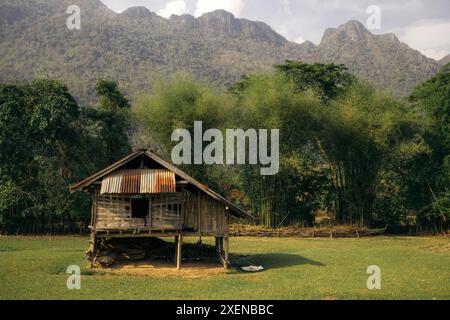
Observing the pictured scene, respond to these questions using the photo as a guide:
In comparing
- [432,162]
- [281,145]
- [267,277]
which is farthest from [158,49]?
[267,277]

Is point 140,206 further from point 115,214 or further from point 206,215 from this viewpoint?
point 206,215

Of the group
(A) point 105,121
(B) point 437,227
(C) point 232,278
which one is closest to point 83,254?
(C) point 232,278

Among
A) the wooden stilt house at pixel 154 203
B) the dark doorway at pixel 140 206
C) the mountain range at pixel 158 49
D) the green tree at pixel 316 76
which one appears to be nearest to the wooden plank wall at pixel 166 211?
the wooden stilt house at pixel 154 203

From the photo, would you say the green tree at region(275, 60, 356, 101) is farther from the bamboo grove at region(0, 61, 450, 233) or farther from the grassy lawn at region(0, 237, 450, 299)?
the grassy lawn at region(0, 237, 450, 299)

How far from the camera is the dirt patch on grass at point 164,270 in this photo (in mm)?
23359

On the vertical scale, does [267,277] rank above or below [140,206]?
below

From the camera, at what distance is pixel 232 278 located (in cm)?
2252

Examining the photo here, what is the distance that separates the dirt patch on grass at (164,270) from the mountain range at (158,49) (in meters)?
62.9

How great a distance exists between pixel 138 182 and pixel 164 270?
14.8ft

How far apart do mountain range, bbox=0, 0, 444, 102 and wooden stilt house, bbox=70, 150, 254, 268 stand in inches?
2471

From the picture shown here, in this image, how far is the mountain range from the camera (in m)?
105

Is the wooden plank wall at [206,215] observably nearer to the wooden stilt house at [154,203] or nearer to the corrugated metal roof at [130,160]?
the wooden stilt house at [154,203]

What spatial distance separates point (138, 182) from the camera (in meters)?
23.7

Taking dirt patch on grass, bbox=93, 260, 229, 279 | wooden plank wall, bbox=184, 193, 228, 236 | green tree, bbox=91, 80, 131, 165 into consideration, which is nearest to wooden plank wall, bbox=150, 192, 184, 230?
wooden plank wall, bbox=184, 193, 228, 236
